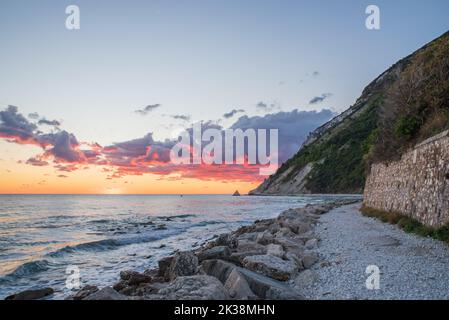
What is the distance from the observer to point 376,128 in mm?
38250

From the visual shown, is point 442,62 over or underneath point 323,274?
over

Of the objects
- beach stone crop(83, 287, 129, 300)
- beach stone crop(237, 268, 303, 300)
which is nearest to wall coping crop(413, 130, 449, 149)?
beach stone crop(237, 268, 303, 300)

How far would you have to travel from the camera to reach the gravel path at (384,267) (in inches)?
266

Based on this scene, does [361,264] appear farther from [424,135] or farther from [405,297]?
[424,135]

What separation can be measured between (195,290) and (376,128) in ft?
121

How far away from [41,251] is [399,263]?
1827cm

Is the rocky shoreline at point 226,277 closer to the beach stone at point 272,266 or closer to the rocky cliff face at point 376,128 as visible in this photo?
the beach stone at point 272,266

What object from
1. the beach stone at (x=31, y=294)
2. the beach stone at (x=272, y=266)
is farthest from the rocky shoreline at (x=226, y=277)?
the beach stone at (x=31, y=294)

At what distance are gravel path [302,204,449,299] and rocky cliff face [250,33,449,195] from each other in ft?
18.8

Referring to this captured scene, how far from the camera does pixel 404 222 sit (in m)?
15.1

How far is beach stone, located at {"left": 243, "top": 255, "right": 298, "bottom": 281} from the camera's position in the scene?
320 inches

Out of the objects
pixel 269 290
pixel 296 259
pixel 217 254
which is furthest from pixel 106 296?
pixel 296 259

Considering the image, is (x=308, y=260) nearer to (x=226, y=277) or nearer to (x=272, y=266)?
(x=272, y=266)
